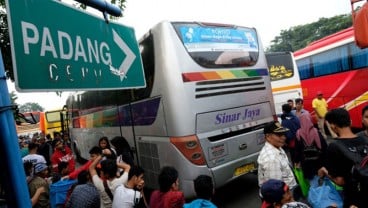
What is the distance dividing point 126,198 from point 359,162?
7.09 ft

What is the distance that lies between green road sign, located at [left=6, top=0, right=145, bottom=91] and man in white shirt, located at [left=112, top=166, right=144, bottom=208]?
1645 mm

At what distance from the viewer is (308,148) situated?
4.68 m

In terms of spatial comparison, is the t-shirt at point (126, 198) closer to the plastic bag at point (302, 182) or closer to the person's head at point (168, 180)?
the person's head at point (168, 180)

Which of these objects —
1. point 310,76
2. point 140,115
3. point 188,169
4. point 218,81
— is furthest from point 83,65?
point 310,76

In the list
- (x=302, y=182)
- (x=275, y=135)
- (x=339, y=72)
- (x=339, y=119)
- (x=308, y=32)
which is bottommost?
(x=302, y=182)

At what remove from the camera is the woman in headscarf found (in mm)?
4254

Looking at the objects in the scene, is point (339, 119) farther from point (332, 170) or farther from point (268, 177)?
point (268, 177)

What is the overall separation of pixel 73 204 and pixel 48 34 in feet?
7.49

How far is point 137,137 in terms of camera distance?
5922mm

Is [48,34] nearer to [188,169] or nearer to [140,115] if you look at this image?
[188,169]

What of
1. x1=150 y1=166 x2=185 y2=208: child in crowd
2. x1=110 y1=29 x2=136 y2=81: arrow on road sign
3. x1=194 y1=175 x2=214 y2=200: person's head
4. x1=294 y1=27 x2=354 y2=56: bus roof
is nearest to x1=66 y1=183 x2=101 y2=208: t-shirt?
x1=150 y1=166 x2=185 y2=208: child in crowd

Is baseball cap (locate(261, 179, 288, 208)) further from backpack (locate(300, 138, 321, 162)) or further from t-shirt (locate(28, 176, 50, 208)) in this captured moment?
t-shirt (locate(28, 176, 50, 208))

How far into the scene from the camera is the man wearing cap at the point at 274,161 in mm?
3301

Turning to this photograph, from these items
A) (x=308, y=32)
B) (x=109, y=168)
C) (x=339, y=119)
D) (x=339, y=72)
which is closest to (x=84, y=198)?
(x=109, y=168)
